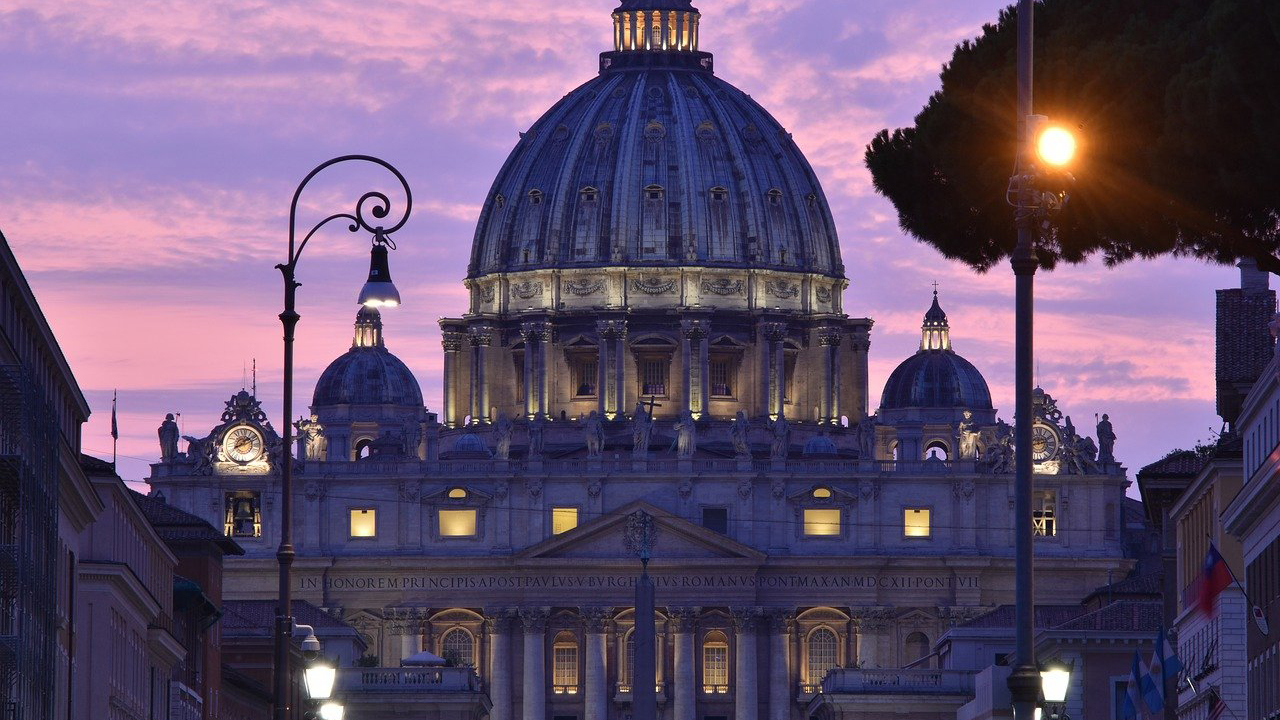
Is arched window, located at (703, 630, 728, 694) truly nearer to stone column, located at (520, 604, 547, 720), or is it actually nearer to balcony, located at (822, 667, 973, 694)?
stone column, located at (520, 604, 547, 720)

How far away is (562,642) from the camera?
187875 millimetres

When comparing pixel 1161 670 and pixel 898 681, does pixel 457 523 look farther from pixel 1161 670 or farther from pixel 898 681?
pixel 1161 670

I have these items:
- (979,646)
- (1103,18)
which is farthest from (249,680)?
(1103,18)

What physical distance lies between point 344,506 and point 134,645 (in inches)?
4321

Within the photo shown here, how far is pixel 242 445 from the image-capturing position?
189 meters

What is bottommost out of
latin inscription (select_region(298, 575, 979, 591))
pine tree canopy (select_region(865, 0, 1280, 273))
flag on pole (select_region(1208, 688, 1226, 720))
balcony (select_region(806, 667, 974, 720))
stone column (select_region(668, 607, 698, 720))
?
flag on pole (select_region(1208, 688, 1226, 720))

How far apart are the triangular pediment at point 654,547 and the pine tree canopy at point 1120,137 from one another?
127037 millimetres

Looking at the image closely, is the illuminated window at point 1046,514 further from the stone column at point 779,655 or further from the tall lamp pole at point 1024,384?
the tall lamp pole at point 1024,384

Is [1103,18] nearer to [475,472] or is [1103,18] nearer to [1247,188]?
[1247,188]

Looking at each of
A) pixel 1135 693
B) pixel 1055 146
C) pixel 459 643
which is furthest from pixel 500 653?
pixel 1055 146

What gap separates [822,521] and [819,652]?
5790 mm

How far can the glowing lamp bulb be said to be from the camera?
46.9m

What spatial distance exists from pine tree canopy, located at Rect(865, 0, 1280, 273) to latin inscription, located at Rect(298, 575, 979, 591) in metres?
129

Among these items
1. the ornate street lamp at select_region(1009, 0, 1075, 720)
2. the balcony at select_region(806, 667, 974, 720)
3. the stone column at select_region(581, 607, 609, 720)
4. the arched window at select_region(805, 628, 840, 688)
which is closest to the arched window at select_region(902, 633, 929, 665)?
the arched window at select_region(805, 628, 840, 688)
